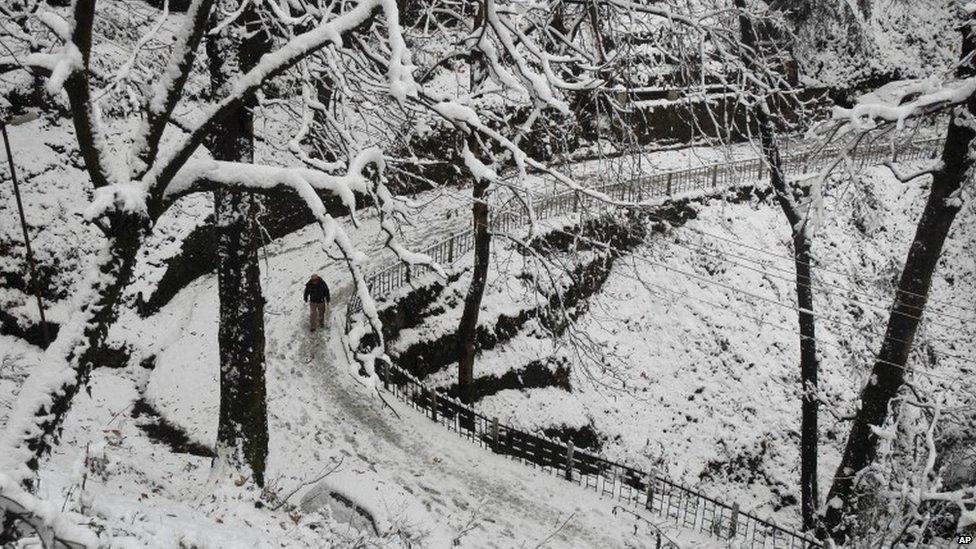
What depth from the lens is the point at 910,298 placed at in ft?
25.5

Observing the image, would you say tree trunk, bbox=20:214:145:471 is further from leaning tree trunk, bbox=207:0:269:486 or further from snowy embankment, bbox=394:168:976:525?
snowy embankment, bbox=394:168:976:525

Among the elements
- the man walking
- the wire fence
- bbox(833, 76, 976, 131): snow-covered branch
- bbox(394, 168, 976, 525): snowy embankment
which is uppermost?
bbox(833, 76, 976, 131): snow-covered branch

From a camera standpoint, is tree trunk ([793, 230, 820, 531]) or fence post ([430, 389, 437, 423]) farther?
fence post ([430, 389, 437, 423])

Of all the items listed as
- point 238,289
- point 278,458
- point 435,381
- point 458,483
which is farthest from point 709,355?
point 238,289

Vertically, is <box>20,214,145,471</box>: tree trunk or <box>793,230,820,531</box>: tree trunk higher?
<box>20,214,145,471</box>: tree trunk

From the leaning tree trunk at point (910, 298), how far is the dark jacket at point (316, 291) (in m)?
9.74

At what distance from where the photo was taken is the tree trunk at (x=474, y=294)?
10.5m

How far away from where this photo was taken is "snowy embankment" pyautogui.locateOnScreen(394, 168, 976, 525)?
15.3m

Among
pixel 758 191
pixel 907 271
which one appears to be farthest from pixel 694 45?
pixel 758 191

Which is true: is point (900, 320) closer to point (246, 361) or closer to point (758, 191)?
point (246, 361)

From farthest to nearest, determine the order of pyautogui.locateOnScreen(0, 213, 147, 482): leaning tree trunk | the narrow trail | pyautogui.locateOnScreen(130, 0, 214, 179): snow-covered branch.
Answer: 1. the narrow trail
2. pyautogui.locateOnScreen(130, 0, 214, 179): snow-covered branch
3. pyautogui.locateOnScreen(0, 213, 147, 482): leaning tree trunk

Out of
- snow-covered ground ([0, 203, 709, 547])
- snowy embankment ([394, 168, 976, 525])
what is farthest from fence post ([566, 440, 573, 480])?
snowy embankment ([394, 168, 976, 525])

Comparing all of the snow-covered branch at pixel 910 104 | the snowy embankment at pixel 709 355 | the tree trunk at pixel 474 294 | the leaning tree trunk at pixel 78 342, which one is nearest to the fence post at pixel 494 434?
the tree trunk at pixel 474 294

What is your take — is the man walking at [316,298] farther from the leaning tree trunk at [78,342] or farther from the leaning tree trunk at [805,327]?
the leaning tree trunk at [805,327]
